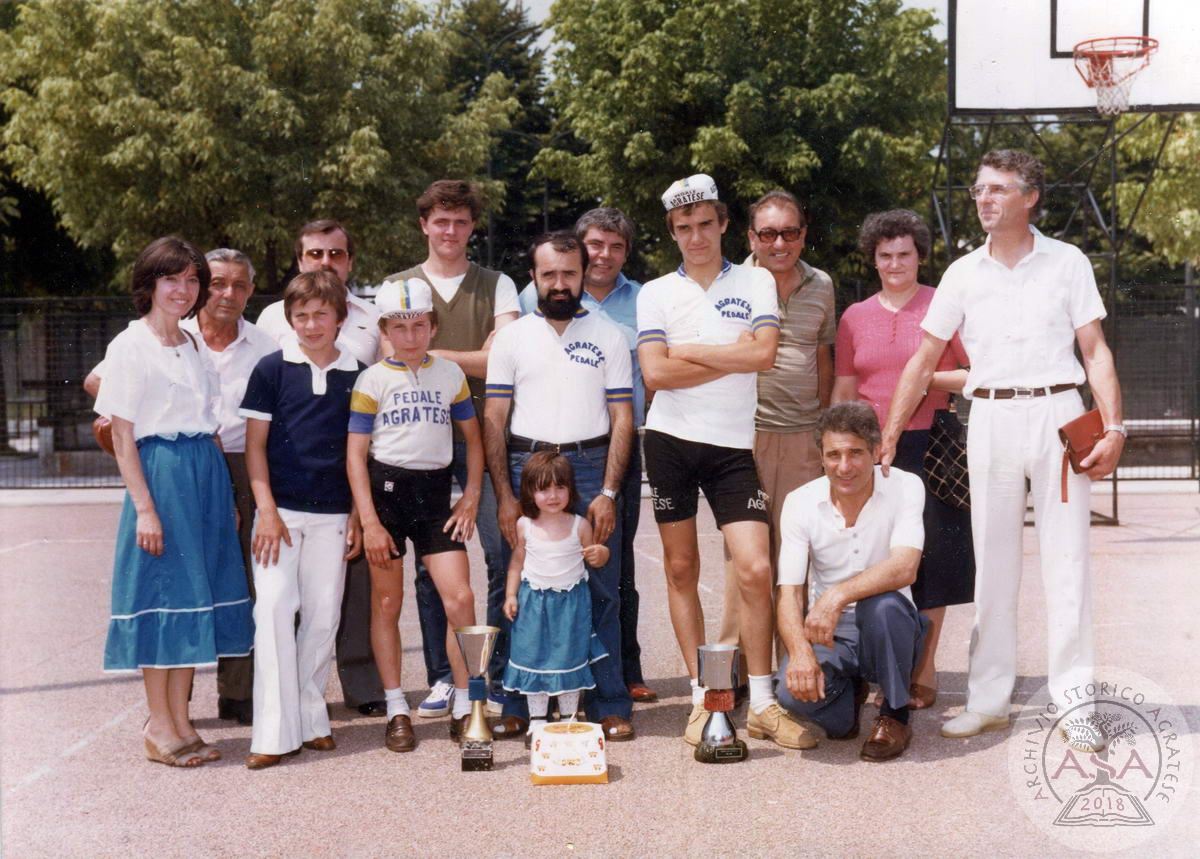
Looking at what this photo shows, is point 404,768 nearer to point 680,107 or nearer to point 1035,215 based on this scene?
point 1035,215

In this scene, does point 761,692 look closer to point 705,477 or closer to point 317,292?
point 705,477

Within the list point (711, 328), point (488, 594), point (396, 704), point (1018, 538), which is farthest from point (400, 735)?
point (1018, 538)

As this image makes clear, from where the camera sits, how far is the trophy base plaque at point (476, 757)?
4.67 m

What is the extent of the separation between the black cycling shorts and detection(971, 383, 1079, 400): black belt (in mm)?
948

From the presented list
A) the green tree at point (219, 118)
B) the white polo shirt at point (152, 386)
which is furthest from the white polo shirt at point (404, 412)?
the green tree at point (219, 118)

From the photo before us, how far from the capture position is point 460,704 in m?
5.11

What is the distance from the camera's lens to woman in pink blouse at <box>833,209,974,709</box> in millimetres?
5426

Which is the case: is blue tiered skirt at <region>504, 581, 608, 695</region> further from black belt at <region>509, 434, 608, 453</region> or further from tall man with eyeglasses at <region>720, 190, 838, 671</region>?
tall man with eyeglasses at <region>720, 190, 838, 671</region>

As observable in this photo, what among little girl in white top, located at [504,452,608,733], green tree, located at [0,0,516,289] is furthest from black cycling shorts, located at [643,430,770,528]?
green tree, located at [0,0,516,289]

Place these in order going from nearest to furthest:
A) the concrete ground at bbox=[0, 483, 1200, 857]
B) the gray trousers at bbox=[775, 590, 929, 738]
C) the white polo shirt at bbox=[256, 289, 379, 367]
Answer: the concrete ground at bbox=[0, 483, 1200, 857] < the gray trousers at bbox=[775, 590, 929, 738] < the white polo shirt at bbox=[256, 289, 379, 367]

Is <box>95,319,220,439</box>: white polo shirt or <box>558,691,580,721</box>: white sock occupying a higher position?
<box>95,319,220,439</box>: white polo shirt

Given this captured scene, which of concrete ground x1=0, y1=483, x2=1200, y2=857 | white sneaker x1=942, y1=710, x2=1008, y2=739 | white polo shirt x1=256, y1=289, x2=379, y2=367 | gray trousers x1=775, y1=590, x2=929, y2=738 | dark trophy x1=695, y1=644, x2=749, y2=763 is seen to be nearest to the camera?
concrete ground x1=0, y1=483, x2=1200, y2=857

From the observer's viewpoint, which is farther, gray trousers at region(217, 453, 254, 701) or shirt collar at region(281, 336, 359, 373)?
gray trousers at region(217, 453, 254, 701)

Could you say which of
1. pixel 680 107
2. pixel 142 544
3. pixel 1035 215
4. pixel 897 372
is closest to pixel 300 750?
pixel 142 544
